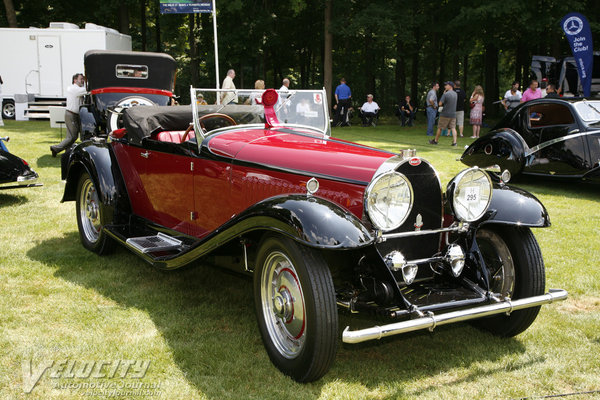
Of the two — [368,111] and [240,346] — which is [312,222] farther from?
[368,111]

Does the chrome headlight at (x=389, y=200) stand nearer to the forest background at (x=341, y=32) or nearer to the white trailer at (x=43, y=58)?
the white trailer at (x=43, y=58)

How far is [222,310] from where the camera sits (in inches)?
173

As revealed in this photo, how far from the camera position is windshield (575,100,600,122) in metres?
8.97

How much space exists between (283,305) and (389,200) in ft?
2.96

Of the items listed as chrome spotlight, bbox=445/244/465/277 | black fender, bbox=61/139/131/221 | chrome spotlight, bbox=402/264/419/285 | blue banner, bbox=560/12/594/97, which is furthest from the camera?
blue banner, bbox=560/12/594/97

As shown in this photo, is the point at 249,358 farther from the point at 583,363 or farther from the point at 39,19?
the point at 39,19

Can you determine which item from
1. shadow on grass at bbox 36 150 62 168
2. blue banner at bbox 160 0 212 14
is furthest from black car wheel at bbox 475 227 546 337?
blue banner at bbox 160 0 212 14

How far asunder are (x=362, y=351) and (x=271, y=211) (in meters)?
1.19

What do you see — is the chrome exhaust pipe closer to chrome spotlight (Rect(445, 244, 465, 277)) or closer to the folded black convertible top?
chrome spotlight (Rect(445, 244, 465, 277))

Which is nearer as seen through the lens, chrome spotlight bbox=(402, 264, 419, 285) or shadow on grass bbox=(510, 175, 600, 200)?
chrome spotlight bbox=(402, 264, 419, 285)

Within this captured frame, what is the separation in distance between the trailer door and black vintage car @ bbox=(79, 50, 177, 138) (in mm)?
9460

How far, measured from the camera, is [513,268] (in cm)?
378

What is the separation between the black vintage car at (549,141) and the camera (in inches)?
346

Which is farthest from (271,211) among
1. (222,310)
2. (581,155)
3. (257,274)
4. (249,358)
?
(581,155)
